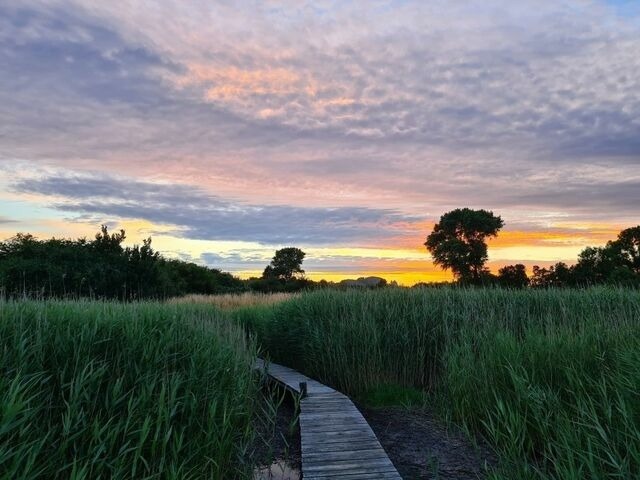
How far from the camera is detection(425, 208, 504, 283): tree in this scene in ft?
105

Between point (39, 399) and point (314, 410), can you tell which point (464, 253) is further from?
point (39, 399)

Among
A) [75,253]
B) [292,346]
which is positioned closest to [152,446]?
[292,346]

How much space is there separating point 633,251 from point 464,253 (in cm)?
980

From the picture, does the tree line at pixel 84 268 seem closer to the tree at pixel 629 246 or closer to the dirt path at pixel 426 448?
the dirt path at pixel 426 448

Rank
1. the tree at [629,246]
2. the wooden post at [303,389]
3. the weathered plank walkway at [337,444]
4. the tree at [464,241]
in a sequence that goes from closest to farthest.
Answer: the weathered plank walkway at [337,444] < the wooden post at [303,389] < the tree at [629,246] < the tree at [464,241]

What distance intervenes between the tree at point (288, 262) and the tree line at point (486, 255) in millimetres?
9543

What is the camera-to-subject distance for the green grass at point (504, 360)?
3912 millimetres

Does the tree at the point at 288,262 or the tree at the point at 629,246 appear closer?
the tree at the point at 629,246

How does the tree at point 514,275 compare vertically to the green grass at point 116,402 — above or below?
above

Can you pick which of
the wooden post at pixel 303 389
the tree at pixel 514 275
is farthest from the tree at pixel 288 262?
the wooden post at pixel 303 389

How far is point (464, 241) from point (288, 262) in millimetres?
12879

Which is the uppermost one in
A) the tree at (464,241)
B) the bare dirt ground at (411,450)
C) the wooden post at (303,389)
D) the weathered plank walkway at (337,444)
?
the tree at (464,241)

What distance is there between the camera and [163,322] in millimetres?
6145

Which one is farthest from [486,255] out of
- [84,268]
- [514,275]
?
[84,268]
